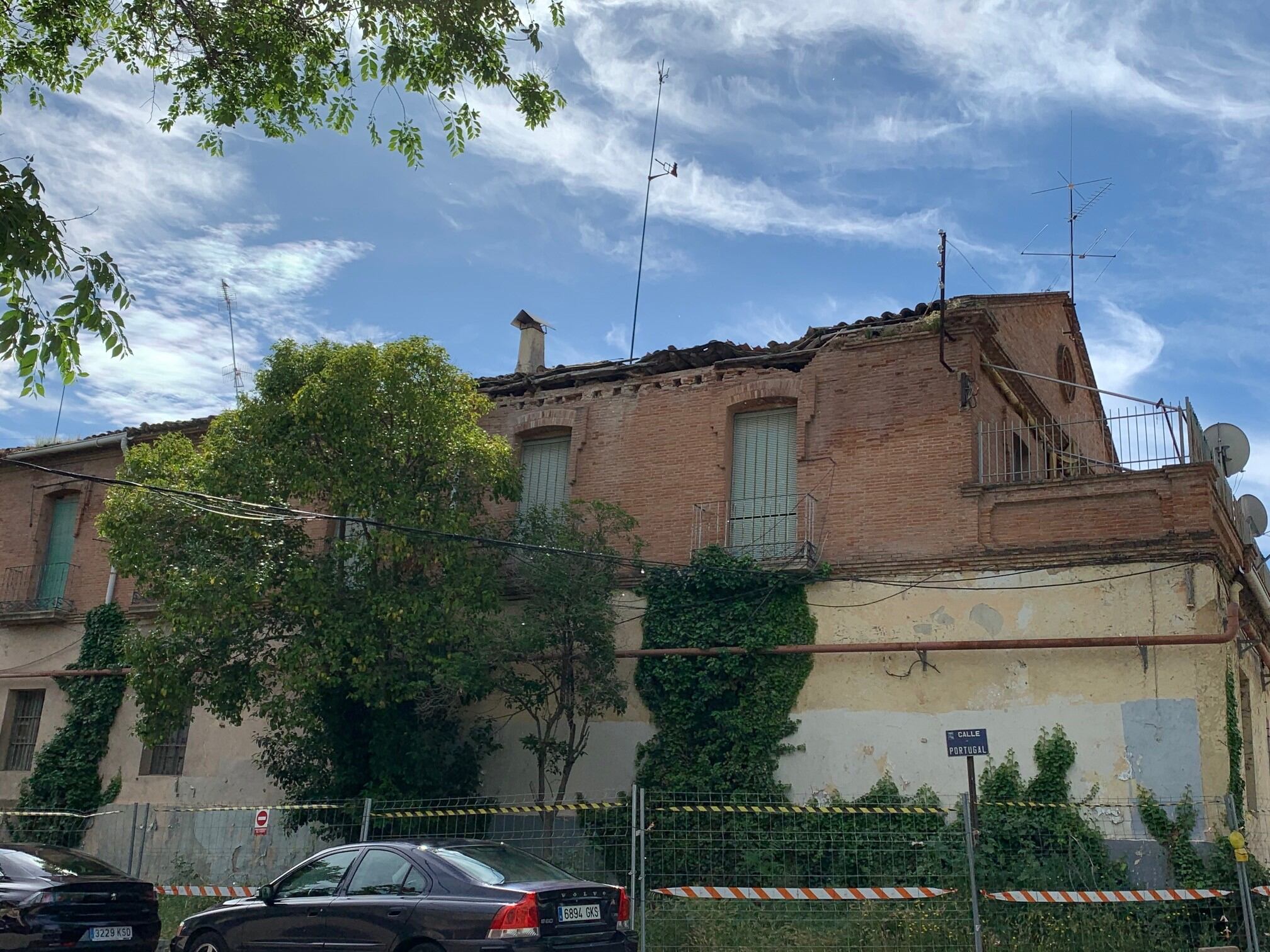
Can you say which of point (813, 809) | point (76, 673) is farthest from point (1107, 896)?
point (76, 673)

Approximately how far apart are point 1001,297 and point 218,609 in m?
12.0

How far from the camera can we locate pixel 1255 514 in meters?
16.9

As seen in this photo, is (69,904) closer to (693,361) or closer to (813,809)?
(813,809)

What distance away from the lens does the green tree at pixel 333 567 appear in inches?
611

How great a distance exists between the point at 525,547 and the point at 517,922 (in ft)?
23.5

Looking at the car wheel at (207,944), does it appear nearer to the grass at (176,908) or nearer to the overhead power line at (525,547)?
the grass at (176,908)

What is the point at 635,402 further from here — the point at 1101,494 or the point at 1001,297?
the point at 1101,494

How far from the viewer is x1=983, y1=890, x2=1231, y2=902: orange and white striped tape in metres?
11.2

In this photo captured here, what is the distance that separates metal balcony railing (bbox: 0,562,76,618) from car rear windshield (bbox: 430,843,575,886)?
15.8 metres

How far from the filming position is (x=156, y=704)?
1605 centimetres

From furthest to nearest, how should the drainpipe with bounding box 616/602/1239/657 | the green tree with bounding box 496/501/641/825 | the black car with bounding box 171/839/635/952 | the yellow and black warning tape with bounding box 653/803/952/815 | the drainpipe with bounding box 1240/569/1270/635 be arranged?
the green tree with bounding box 496/501/641/825
the drainpipe with bounding box 1240/569/1270/635
the drainpipe with bounding box 616/602/1239/657
the yellow and black warning tape with bounding box 653/803/952/815
the black car with bounding box 171/839/635/952

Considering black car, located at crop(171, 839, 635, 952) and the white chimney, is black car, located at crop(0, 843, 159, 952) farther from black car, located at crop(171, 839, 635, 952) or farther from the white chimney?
the white chimney

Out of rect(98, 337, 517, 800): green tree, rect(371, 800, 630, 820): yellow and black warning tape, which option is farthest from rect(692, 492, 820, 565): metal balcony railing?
rect(371, 800, 630, 820): yellow and black warning tape

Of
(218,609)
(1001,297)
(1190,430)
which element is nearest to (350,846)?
(218,609)
